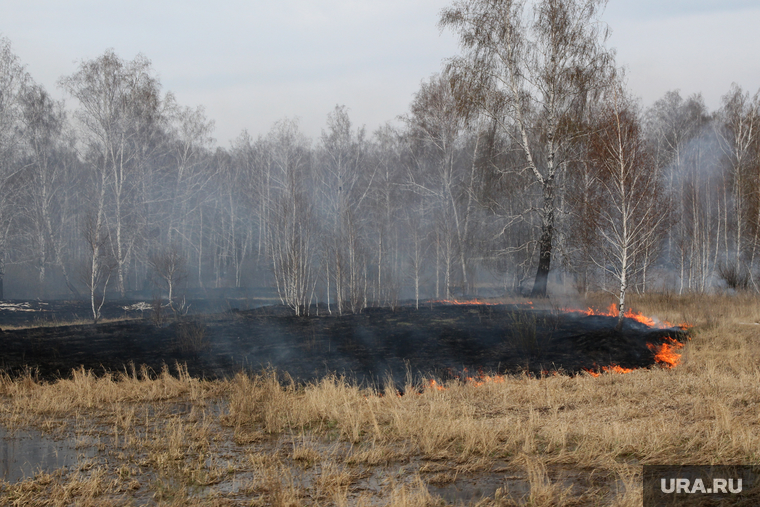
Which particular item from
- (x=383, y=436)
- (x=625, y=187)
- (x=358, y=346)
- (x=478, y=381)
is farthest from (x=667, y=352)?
(x=383, y=436)

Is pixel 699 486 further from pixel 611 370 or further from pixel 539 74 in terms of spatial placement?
pixel 539 74

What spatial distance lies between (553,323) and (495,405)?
22.9ft

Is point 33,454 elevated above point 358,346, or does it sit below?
below

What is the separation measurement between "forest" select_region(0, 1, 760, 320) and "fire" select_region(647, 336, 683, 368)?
1.36 m

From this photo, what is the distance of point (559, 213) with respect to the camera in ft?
57.2

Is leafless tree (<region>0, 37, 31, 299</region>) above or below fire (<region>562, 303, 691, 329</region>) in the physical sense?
A: above

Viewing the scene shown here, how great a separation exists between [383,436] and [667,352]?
7241 mm

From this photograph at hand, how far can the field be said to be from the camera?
4559 millimetres

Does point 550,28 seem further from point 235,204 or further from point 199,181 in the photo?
point 235,204

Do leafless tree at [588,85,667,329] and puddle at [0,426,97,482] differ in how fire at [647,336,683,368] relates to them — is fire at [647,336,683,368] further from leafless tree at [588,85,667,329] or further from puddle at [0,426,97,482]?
puddle at [0,426,97,482]

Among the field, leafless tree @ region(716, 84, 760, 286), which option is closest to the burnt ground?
the field

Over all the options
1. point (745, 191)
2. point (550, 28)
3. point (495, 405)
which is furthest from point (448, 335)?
point (745, 191)

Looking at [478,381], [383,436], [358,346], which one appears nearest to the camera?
[383,436]

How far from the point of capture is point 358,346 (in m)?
12.2
